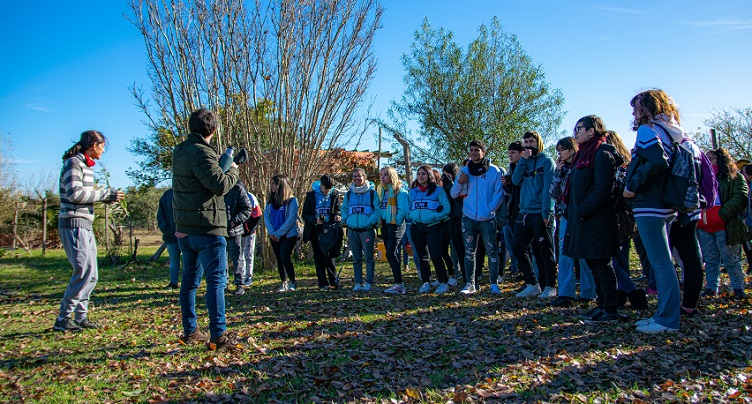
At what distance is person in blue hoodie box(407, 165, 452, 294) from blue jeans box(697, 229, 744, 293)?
3396mm

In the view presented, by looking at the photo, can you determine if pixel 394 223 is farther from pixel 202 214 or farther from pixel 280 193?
pixel 202 214

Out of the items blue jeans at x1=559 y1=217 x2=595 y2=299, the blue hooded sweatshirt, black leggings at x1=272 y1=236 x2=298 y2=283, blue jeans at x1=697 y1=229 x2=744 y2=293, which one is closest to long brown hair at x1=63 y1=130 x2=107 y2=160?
black leggings at x1=272 y1=236 x2=298 y2=283

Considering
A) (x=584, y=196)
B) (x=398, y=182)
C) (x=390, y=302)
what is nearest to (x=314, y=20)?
(x=398, y=182)

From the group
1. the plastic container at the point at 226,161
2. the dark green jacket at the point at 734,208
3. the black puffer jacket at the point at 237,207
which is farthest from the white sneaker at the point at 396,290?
the dark green jacket at the point at 734,208

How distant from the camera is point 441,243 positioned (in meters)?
7.50

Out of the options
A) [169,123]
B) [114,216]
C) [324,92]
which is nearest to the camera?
[169,123]

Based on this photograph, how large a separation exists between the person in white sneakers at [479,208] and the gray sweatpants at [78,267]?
4776 mm

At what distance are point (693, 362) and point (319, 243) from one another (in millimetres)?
5539

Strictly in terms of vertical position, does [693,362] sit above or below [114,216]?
below

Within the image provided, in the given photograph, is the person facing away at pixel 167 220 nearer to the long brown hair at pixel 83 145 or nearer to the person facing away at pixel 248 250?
the person facing away at pixel 248 250

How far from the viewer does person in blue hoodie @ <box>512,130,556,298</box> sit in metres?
6.22

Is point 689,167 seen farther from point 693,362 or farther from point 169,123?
point 169,123

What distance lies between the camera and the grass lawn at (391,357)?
3324mm

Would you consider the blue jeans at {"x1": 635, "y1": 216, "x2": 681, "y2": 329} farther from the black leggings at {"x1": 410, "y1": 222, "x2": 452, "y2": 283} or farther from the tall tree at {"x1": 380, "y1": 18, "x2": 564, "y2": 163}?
the tall tree at {"x1": 380, "y1": 18, "x2": 564, "y2": 163}
